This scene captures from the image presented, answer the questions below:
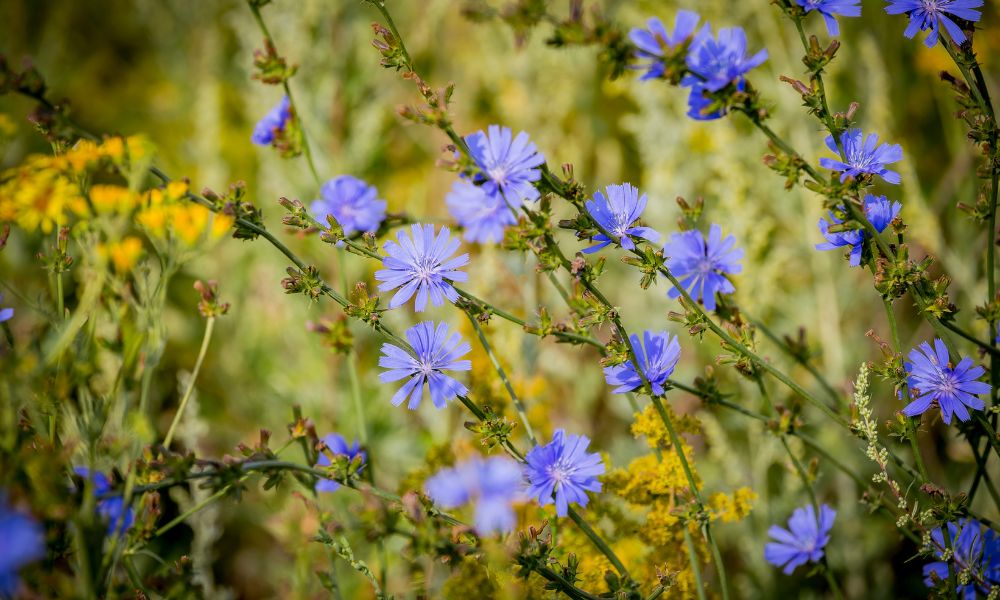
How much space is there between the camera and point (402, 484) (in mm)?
1172

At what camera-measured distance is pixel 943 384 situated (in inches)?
36.8

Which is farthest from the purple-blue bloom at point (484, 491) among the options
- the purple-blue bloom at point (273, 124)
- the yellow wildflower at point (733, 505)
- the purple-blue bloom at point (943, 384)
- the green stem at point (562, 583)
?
the purple-blue bloom at point (273, 124)

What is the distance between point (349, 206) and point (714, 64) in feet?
2.12

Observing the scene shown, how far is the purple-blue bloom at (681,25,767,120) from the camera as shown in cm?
81

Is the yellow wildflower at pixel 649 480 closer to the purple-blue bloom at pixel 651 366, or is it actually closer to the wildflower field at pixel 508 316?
the wildflower field at pixel 508 316

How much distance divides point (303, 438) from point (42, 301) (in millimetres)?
374

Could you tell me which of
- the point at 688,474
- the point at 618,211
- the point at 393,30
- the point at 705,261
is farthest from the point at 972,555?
the point at 393,30

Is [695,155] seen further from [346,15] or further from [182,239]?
[182,239]

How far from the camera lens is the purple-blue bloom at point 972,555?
0.95 meters

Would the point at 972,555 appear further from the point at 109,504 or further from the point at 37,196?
the point at 37,196

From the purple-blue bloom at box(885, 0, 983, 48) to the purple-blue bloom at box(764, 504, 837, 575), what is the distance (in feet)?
2.22

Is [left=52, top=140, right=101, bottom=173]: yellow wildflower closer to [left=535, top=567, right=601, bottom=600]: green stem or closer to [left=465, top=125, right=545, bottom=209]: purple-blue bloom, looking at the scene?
[left=465, top=125, right=545, bottom=209]: purple-blue bloom

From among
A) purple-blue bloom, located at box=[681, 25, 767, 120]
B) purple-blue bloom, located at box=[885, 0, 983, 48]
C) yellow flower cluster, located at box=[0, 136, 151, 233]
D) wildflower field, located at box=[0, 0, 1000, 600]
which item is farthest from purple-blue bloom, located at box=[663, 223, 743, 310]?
yellow flower cluster, located at box=[0, 136, 151, 233]

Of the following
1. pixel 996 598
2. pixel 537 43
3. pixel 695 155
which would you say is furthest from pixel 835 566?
pixel 537 43
